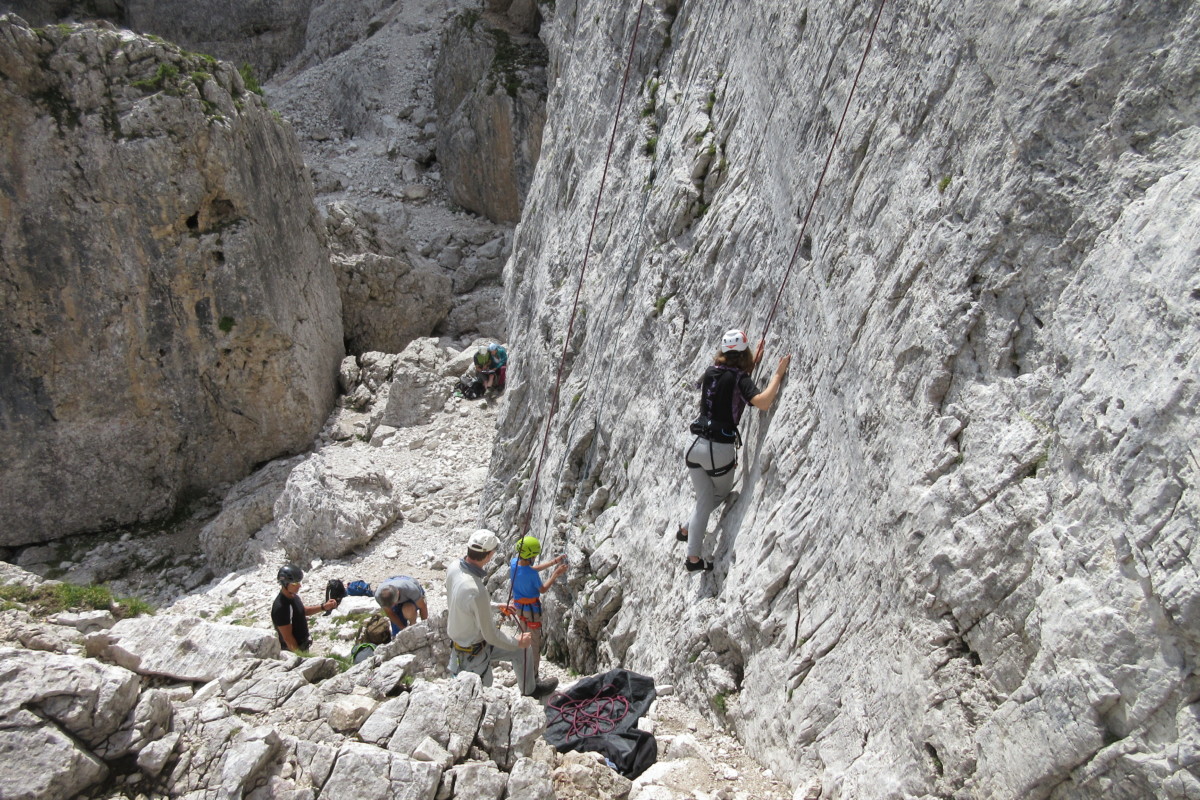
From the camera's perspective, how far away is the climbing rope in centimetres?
689

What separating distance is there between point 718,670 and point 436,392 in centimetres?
1647

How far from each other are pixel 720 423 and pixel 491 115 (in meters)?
25.5

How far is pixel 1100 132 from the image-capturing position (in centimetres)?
436

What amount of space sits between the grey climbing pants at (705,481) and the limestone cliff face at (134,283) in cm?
1596

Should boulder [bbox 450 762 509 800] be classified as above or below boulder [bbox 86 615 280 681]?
above

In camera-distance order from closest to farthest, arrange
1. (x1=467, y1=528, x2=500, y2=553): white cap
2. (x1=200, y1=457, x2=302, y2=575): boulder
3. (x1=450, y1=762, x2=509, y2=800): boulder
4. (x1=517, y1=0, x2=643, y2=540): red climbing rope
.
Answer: (x1=450, y1=762, x2=509, y2=800): boulder
(x1=467, y1=528, x2=500, y2=553): white cap
(x1=517, y1=0, x2=643, y2=540): red climbing rope
(x1=200, y1=457, x2=302, y2=575): boulder

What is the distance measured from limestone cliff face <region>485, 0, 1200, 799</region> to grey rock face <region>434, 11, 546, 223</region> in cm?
2123

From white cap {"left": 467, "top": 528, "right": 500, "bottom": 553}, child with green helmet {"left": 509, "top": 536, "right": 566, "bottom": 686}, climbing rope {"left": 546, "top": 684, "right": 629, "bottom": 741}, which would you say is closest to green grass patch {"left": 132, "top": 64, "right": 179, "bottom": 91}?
child with green helmet {"left": 509, "top": 536, "right": 566, "bottom": 686}

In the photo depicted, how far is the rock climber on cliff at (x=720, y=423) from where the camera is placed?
7.40m

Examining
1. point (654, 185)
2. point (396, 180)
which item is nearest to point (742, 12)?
point (654, 185)

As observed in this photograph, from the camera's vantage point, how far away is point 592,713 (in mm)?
7172

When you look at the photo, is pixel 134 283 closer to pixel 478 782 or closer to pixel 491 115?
pixel 491 115

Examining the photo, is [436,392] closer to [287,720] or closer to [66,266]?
[66,266]

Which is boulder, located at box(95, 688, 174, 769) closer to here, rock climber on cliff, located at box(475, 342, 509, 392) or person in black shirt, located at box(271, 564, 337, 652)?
person in black shirt, located at box(271, 564, 337, 652)
